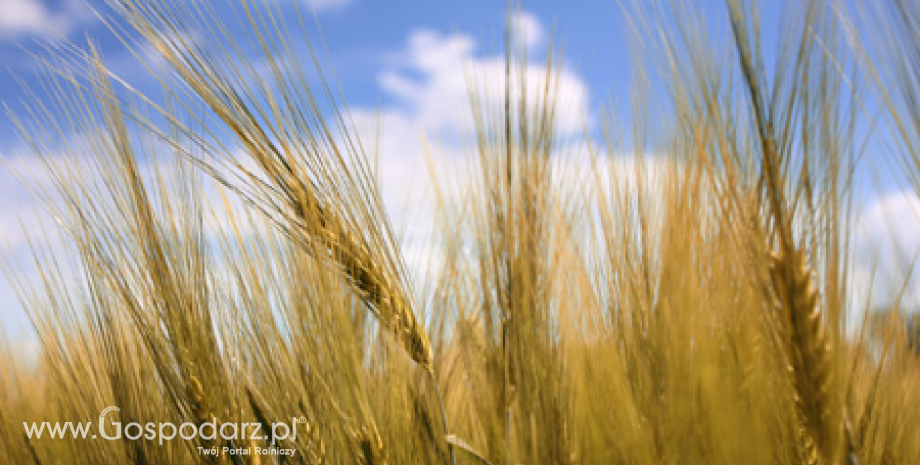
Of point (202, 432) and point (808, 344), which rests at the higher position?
point (808, 344)

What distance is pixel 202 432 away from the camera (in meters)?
1.31

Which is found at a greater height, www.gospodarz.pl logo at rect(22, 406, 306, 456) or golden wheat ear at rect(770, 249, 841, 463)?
golden wheat ear at rect(770, 249, 841, 463)

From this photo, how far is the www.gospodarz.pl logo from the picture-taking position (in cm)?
128

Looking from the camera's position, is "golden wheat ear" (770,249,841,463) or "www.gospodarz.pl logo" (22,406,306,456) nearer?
"golden wheat ear" (770,249,841,463)

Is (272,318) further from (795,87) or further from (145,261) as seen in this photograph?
(795,87)

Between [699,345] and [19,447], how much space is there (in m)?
1.88

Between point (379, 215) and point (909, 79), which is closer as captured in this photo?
point (909, 79)

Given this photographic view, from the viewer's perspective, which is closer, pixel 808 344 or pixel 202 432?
pixel 808 344

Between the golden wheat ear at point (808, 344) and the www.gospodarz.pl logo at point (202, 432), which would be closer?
the golden wheat ear at point (808, 344)

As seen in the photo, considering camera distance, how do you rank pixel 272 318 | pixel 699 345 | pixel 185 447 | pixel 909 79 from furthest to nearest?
pixel 185 447 < pixel 272 318 < pixel 699 345 < pixel 909 79

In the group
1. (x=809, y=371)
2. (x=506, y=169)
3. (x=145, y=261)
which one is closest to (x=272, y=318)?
(x=145, y=261)

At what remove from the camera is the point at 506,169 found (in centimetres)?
118

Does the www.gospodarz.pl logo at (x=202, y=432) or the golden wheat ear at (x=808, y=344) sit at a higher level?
the golden wheat ear at (x=808, y=344)

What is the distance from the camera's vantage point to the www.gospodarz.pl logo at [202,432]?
128 centimetres
